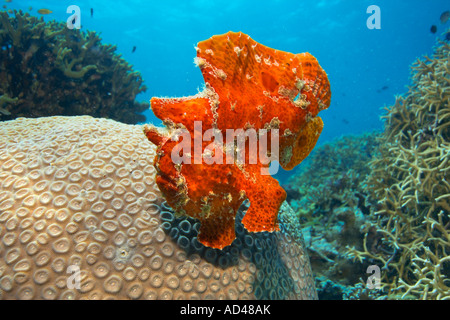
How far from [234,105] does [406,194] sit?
4.37 m

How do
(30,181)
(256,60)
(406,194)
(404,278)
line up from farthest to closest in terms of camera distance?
1. (406,194)
2. (404,278)
3. (30,181)
4. (256,60)

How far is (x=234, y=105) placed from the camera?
188 centimetres

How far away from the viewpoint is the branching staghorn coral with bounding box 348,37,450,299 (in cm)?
352

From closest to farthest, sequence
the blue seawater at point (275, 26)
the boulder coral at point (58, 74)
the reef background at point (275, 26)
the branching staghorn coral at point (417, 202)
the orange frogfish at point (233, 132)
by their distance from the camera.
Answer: the orange frogfish at point (233, 132) → the branching staghorn coral at point (417, 202) → the boulder coral at point (58, 74) → the blue seawater at point (275, 26) → the reef background at point (275, 26)

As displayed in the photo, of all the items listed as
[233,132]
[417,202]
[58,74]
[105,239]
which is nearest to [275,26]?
[58,74]

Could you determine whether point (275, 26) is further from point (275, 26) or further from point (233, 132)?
point (233, 132)

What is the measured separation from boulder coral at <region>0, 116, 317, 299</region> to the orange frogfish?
21.4 inches

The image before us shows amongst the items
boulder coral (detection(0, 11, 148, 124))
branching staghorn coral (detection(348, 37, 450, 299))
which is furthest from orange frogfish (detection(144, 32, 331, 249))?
boulder coral (detection(0, 11, 148, 124))

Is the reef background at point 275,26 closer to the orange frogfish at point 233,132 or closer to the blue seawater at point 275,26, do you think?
the blue seawater at point 275,26

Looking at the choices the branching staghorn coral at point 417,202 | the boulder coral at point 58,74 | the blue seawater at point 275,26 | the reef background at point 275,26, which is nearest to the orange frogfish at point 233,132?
the branching staghorn coral at point 417,202

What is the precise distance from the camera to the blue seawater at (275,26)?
38.1m

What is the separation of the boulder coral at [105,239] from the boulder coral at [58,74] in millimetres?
3508
